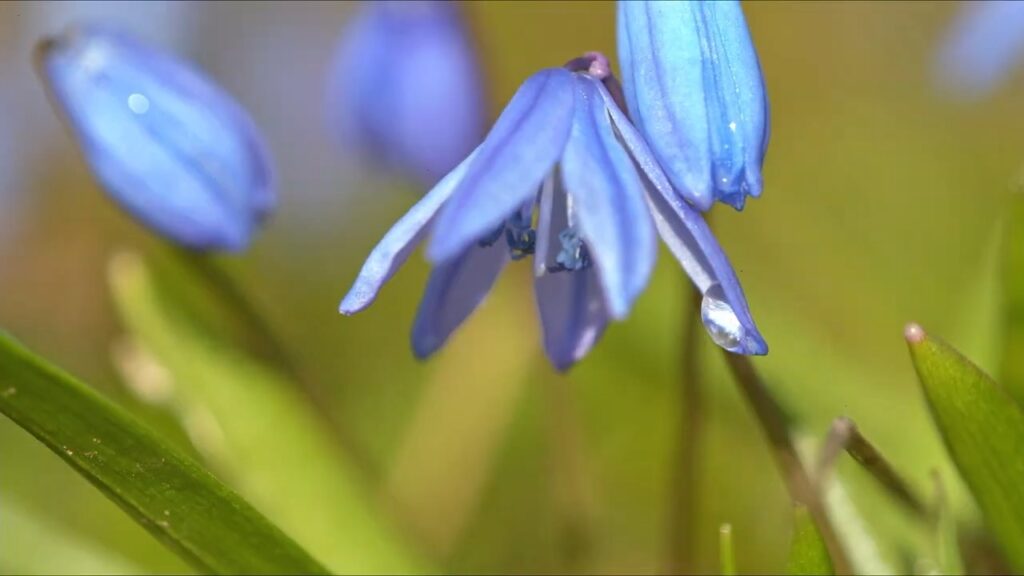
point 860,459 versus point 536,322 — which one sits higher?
point 860,459

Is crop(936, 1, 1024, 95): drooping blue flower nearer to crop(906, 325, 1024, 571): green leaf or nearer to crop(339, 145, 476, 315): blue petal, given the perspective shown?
crop(906, 325, 1024, 571): green leaf

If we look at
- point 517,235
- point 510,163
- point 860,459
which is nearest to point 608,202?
point 510,163

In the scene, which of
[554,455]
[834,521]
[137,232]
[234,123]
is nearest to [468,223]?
[834,521]

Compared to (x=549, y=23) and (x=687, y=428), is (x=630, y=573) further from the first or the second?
(x=549, y=23)

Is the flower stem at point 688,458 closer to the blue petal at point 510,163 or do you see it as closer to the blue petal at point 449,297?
the blue petal at point 449,297

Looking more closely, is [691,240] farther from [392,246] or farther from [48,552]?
[48,552]

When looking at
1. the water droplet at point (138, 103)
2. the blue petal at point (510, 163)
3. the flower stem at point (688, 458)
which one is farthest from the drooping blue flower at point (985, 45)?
the water droplet at point (138, 103)
